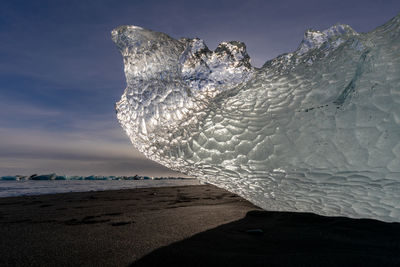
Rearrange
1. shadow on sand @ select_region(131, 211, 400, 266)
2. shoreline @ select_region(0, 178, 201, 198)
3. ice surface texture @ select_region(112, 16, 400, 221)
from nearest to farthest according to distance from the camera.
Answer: shadow on sand @ select_region(131, 211, 400, 266), ice surface texture @ select_region(112, 16, 400, 221), shoreline @ select_region(0, 178, 201, 198)

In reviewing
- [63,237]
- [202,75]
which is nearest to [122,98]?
[202,75]

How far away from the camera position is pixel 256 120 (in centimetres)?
184

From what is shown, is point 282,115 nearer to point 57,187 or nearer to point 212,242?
point 212,242

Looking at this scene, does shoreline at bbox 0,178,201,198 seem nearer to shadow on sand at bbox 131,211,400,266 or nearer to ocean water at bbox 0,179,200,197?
ocean water at bbox 0,179,200,197

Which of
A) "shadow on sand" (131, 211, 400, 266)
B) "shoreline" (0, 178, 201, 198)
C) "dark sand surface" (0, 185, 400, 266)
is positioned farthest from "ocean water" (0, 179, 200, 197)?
"shadow on sand" (131, 211, 400, 266)

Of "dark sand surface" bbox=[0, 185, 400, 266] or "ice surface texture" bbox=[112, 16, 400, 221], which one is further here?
"ice surface texture" bbox=[112, 16, 400, 221]

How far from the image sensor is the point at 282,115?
5.72ft

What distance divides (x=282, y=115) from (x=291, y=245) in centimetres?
79

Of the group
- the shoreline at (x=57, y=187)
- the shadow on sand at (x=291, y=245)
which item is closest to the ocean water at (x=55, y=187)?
the shoreline at (x=57, y=187)

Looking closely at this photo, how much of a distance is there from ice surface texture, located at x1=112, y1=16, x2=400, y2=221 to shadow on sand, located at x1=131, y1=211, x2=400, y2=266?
231mm

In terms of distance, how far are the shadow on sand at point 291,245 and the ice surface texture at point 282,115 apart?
231 mm

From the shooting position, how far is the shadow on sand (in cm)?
116

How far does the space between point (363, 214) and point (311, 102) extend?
0.90 m

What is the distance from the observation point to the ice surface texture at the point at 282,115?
1519 millimetres
